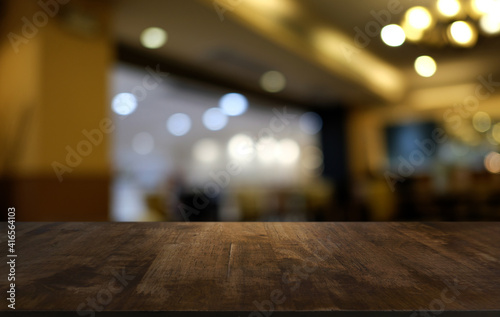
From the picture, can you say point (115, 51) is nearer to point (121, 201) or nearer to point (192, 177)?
point (121, 201)

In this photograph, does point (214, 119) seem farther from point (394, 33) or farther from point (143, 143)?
point (394, 33)

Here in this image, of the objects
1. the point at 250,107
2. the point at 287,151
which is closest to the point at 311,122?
the point at 250,107

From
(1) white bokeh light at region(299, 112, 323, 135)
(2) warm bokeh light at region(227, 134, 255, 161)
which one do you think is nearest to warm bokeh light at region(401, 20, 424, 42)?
(1) white bokeh light at region(299, 112, 323, 135)

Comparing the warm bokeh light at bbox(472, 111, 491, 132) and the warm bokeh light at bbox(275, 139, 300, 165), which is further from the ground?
the warm bokeh light at bbox(472, 111, 491, 132)

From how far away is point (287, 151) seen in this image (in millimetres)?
13422

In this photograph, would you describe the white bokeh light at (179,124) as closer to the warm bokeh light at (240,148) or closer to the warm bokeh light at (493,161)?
the warm bokeh light at (240,148)

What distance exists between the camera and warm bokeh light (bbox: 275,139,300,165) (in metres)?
13.3

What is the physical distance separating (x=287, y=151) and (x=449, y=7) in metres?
9.71

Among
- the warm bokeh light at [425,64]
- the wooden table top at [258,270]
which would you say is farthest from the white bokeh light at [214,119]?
the wooden table top at [258,270]

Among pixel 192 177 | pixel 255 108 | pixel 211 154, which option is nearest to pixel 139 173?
pixel 192 177

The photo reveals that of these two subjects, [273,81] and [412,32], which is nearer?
[412,32]

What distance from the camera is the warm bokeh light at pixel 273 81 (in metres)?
6.99

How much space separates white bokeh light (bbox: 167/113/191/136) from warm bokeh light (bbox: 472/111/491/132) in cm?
778

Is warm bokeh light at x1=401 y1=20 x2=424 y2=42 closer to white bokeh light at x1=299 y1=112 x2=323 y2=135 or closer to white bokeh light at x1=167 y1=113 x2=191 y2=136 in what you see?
white bokeh light at x1=299 y1=112 x2=323 y2=135
